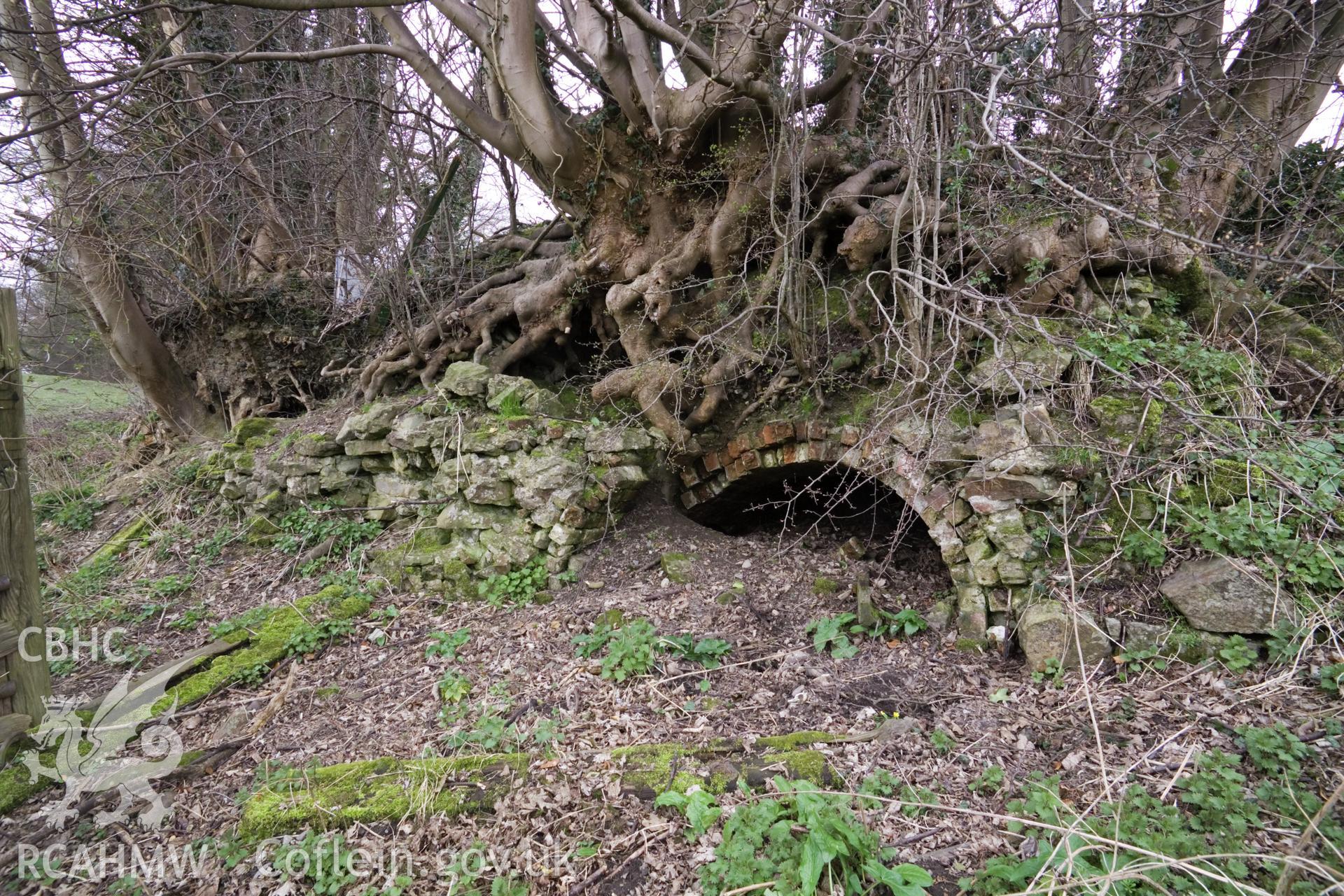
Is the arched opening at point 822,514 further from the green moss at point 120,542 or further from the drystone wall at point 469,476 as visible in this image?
the green moss at point 120,542

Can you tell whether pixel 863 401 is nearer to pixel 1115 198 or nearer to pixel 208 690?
pixel 1115 198

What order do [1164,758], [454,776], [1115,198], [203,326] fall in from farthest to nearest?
[203,326]
[1115,198]
[454,776]
[1164,758]

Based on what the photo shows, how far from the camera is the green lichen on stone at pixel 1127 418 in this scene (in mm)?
3373

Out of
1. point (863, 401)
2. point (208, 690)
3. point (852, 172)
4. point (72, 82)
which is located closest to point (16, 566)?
point (208, 690)

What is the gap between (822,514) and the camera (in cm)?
455

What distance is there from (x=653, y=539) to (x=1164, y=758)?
3452 millimetres

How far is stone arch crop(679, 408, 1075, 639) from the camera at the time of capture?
134 inches

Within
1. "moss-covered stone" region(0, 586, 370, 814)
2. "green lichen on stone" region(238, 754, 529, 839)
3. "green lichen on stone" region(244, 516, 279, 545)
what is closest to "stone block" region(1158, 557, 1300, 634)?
"green lichen on stone" region(238, 754, 529, 839)

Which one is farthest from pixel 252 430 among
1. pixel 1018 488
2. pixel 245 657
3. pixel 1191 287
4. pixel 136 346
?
pixel 1191 287

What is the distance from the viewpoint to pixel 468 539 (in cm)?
503

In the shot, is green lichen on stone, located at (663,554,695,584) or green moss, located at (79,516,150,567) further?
green moss, located at (79,516,150,567)

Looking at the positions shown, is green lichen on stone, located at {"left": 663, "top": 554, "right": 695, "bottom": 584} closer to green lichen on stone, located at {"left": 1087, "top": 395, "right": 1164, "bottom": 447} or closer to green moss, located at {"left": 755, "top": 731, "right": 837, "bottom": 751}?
green moss, located at {"left": 755, "top": 731, "right": 837, "bottom": 751}

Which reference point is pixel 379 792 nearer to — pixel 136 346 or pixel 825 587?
pixel 825 587

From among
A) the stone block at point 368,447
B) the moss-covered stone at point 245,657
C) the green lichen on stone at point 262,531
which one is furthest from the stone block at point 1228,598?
the green lichen on stone at point 262,531
